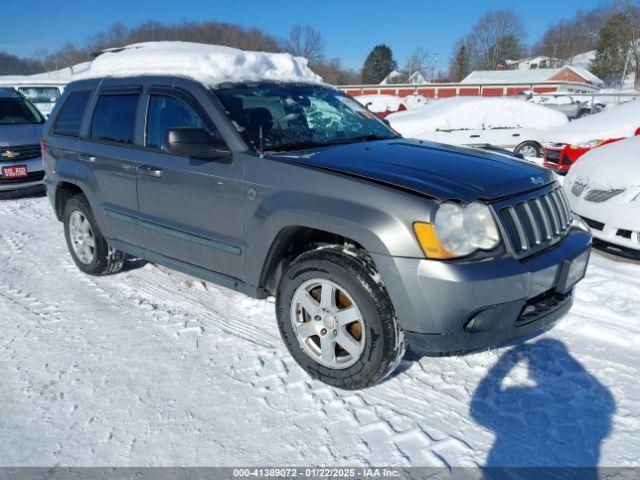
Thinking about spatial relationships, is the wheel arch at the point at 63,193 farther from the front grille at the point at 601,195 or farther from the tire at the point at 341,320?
the front grille at the point at 601,195

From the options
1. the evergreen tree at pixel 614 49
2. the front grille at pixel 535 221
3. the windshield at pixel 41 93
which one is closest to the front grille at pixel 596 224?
the front grille at pixel 535 221

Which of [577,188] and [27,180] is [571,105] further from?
[27,180]

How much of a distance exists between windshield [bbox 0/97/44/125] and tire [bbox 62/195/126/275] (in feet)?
18.1

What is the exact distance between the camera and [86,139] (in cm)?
425

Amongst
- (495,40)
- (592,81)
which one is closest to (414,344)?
(592,81)

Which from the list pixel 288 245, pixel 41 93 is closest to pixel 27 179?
pixel 288 245

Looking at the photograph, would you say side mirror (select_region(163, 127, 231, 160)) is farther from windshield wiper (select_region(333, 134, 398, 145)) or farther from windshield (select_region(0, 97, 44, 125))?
windshield (select_region(0, 97, 44, 125))

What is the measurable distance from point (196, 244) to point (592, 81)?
7689cm

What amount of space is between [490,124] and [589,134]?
125 inches

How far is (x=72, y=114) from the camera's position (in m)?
4.50

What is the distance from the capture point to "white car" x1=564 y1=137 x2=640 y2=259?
Result: 454 centimetres

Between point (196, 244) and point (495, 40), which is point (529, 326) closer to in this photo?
point (196, 244)

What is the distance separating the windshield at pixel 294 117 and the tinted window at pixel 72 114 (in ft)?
5.90

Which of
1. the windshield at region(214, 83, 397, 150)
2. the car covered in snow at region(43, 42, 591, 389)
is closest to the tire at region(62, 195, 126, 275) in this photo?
the car covered in snow at region(43, 42, 591, 389)
